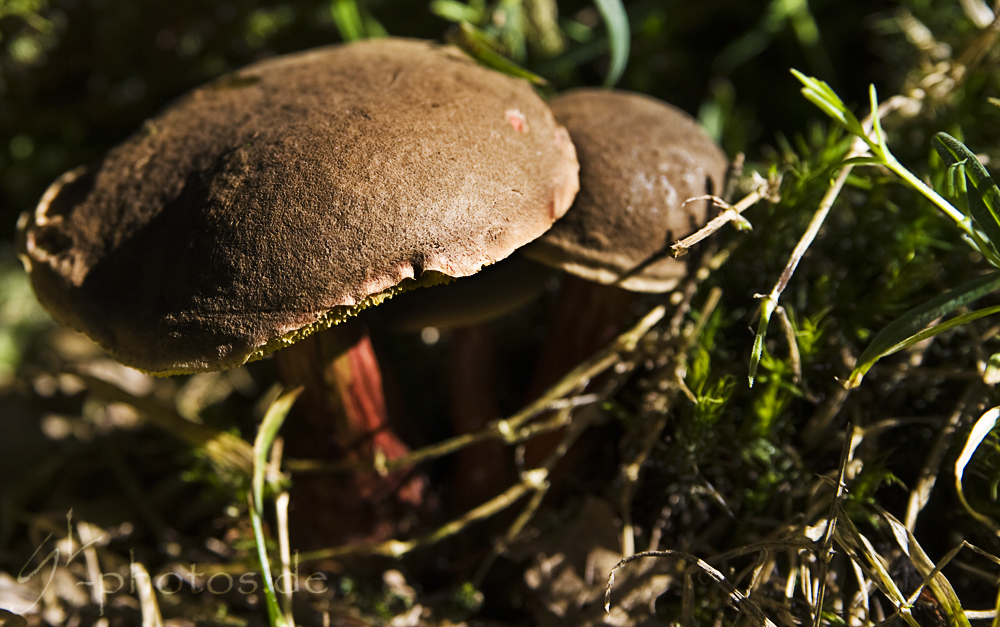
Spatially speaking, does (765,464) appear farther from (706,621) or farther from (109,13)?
(109,13)

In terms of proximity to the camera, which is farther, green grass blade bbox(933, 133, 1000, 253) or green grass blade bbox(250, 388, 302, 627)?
green grass blade bbox(250, 388, 302, 627)

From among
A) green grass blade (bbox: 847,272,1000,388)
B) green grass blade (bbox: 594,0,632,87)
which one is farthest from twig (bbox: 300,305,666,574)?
green grass blade (bbox: 594,0,632,87)

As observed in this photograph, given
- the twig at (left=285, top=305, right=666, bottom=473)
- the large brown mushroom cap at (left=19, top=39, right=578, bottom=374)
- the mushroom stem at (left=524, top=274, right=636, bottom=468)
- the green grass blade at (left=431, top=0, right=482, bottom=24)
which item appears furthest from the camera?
the green grass blade at (left=431, top=0, right=482, bottom=24)

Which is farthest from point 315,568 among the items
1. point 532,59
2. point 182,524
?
point 532,59

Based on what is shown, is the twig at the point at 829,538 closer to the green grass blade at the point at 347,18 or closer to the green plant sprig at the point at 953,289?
the green plant sprig at the point at 953,289

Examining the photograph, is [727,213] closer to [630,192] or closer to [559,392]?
[630,192]

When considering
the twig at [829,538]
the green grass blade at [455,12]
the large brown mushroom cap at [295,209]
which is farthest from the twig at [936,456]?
the green grass blade at [455,12]

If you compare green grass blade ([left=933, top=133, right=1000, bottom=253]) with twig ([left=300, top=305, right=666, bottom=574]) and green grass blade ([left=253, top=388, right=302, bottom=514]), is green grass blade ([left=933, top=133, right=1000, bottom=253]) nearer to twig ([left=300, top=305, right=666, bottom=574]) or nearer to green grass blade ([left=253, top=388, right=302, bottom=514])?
twig ([left=300, top=305, right=666, bottom=574])
